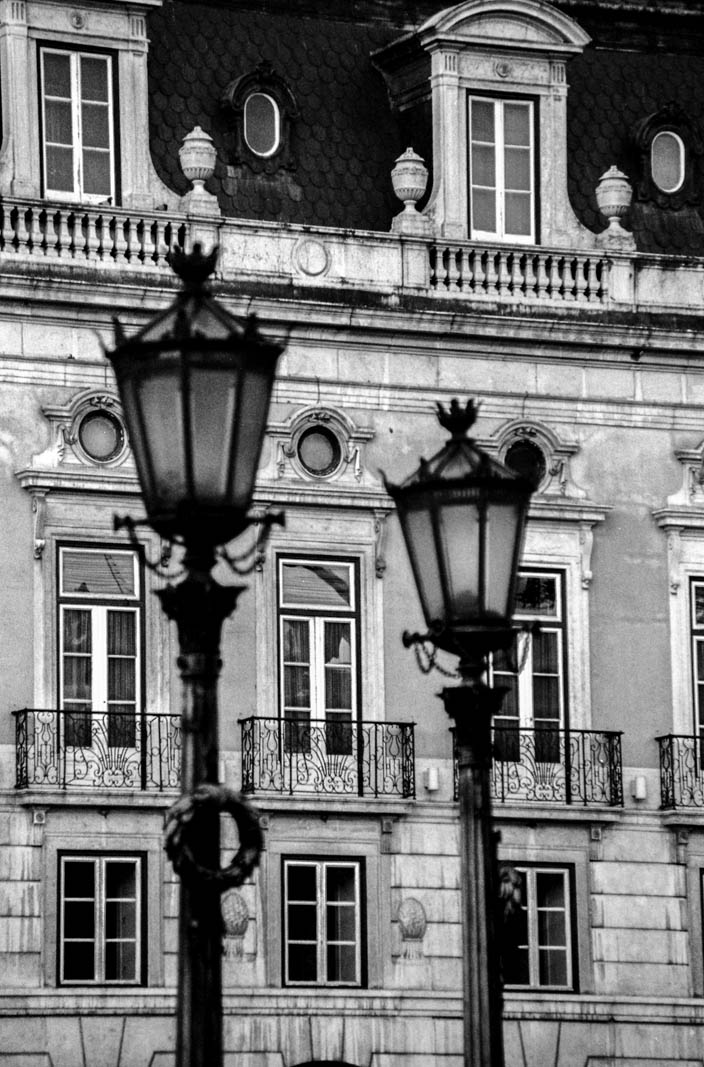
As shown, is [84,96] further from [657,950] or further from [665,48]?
[657,950]

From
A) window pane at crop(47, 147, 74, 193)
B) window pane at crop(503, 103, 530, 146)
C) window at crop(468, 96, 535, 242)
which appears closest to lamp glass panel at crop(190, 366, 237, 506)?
Answer: window pane at crop(47, 147, 74, 193)

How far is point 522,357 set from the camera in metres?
36.4

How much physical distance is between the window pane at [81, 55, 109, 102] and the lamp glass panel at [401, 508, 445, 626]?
56.9 ft

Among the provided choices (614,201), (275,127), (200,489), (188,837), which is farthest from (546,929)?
(200,489)

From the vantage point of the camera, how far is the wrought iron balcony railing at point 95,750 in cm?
3319

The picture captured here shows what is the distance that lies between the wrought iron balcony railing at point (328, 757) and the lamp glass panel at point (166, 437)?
64.7 ft

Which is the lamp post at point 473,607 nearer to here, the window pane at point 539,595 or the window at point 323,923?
the window at point 323,923

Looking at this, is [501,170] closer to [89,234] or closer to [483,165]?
[483,165]

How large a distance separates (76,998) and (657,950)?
655cm

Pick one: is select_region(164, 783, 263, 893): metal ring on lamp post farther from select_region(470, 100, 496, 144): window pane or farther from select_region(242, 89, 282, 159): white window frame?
select_region(470, 100, 496, 144): window pane

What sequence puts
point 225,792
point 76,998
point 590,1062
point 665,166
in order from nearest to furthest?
point 225,792 → point 76,998 → point 590,1062 → point 665,166

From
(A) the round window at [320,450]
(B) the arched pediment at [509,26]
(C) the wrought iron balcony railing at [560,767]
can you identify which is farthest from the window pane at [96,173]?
(C) the wrought iron balcony railing at [560,767]

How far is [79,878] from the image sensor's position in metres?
33.5

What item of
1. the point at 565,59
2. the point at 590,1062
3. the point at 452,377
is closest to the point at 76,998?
the point at 590,1062
